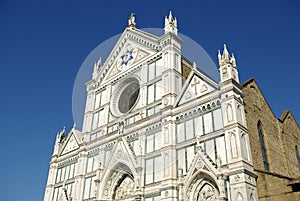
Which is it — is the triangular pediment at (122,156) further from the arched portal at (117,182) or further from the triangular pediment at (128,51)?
the triangular pediment at (128,51)

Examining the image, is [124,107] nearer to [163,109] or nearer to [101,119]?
[101,119]

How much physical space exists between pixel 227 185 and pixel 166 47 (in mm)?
10398

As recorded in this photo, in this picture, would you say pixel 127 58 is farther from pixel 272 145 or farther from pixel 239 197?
pixel 239 197

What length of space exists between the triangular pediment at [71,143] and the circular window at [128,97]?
206 inches

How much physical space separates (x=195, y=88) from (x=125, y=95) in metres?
7.24

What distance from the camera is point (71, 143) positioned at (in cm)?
2466

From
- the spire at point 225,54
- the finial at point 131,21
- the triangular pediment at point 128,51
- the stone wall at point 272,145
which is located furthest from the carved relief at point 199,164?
the finial at point 131,21

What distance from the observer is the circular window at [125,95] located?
21.9 m

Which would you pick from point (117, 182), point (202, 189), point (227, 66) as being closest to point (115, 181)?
point (117, 182)

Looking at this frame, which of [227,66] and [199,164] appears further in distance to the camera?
[227,66]

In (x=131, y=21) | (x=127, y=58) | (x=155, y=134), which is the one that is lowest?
(x=155, y=134)

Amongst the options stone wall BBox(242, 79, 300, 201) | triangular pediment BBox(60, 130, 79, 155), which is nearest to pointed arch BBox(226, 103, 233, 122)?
stone wall BBox(242, 79, 300, 201)

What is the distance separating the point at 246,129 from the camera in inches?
567

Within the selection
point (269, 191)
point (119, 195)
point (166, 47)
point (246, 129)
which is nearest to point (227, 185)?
point (269, 191)
